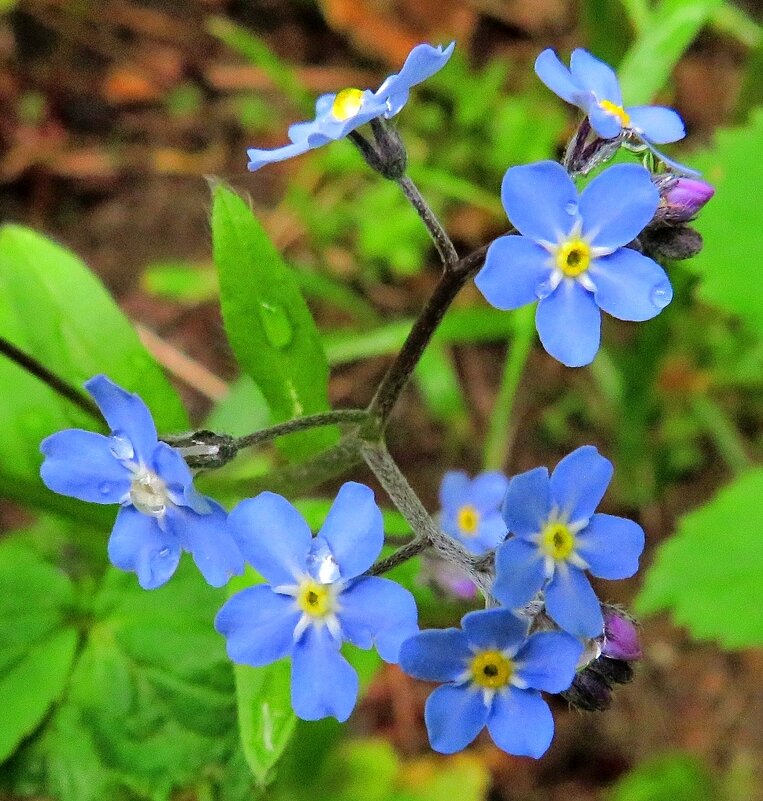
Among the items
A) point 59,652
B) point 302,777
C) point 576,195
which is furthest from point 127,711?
point 576,195

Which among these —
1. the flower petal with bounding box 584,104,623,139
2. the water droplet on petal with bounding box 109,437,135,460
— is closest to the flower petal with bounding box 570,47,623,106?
the flower petal with bounding box 584,104,623,139

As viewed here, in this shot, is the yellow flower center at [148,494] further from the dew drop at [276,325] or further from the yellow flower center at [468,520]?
the yellow flower center at [468,520]

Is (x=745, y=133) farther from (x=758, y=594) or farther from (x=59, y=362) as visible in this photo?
(x=59, y=362)

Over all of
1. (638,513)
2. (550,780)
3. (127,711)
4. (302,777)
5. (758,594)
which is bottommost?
(550,780)

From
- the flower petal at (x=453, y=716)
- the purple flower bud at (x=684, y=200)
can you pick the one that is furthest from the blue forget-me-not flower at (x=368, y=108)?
the flower petal at (x=453, y=716)

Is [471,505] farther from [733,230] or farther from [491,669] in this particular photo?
[733,230]

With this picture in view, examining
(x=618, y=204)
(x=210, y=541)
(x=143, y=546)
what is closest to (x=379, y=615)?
(x=210, y=541)
